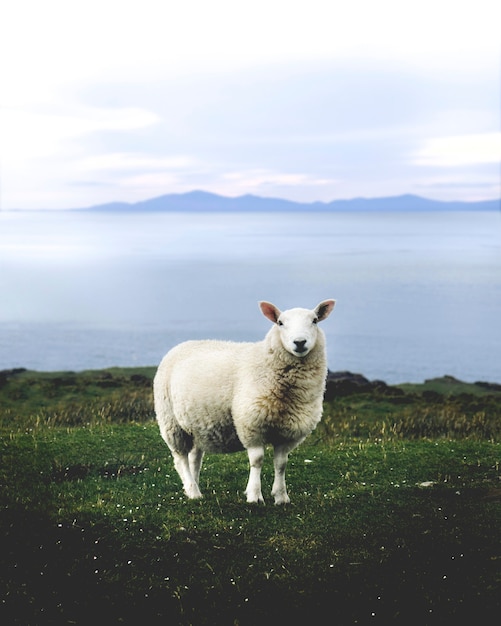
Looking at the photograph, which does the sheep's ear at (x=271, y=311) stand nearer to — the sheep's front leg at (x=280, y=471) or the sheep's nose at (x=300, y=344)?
the sheep's nose at (x=300, y=344)

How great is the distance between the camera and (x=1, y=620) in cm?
759

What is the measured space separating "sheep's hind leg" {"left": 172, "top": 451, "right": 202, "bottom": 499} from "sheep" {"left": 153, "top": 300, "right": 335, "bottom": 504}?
0.02 meters

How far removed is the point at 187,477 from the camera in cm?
1098

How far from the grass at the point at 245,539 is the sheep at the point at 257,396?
0.80 m

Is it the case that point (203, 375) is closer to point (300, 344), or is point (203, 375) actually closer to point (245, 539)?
point (300, 344)

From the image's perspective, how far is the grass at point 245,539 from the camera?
773cm

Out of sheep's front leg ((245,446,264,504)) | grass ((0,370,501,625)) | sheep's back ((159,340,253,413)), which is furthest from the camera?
sheep's back ((159,340,253,413))

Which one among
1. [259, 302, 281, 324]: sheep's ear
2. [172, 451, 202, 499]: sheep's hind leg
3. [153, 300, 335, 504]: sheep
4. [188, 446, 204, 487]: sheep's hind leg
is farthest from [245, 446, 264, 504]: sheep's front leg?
[259, 302, 281, 324]: sheep's ear

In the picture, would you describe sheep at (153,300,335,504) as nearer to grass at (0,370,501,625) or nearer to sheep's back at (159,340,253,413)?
sheep's back at (159,340,253,413)

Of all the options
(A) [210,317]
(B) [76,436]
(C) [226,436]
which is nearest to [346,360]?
(A) [210,317]

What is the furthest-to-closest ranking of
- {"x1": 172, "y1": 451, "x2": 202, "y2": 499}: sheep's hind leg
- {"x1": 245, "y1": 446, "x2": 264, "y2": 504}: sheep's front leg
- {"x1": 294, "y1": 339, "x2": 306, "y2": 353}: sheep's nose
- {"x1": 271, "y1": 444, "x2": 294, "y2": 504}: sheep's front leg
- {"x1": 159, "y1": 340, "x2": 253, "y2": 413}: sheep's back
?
{"x1": 172, "y1": 451, "x2": 202, "y2": 499}: sheep's hind leg < {"x1": 159, "y1": 340, "x2": 253, "y2": 413}: sheep's back < {"x1": 271, "y1": 444, "x2": 294, "y2": 504}: sheep's front leg < {"x1": 245, "y1": 446, "x2": 264, "y2": 504}: sheep's front leg < {"x1": 294, "y1": 339, "x2": 306, "y2": 353}: sheep's nose

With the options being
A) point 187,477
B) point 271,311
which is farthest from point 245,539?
point 271,311

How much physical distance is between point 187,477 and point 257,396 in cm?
199

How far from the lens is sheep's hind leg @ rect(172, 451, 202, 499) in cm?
1088
